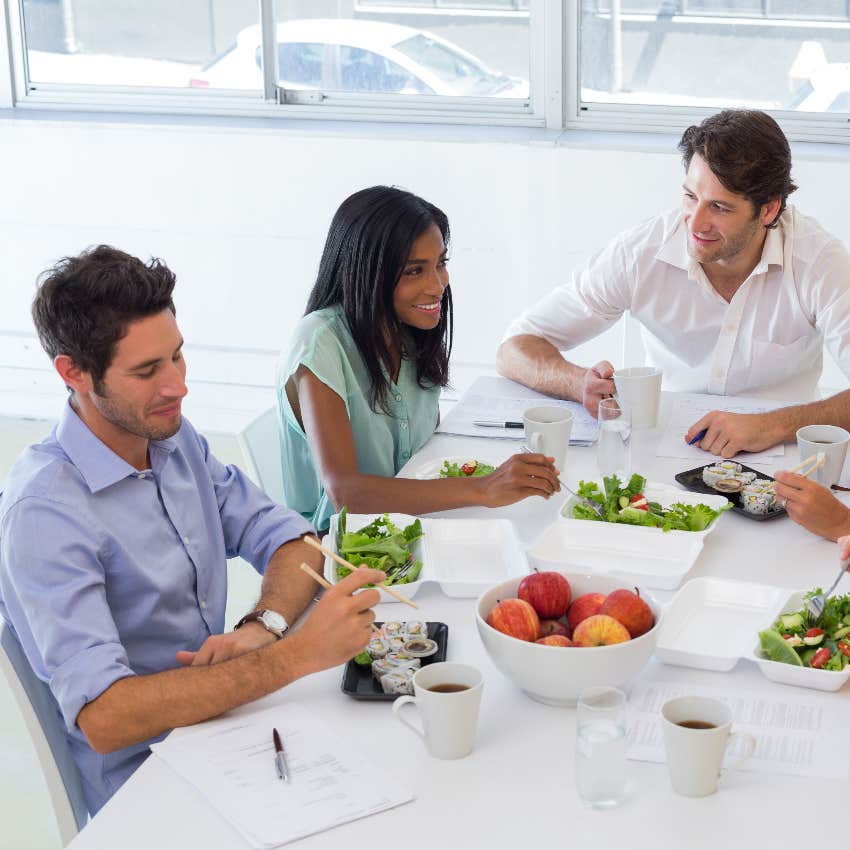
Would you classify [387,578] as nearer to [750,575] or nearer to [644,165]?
[750,575]

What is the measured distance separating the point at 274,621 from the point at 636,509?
0.66 metres

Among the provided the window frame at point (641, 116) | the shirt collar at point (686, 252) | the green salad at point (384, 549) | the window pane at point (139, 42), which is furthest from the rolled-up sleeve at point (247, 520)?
the window pane at point (139, 42)

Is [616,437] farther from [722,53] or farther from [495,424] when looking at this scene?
[722,53]

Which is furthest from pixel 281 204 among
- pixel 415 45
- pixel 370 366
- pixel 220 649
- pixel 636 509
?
pixel 220 649

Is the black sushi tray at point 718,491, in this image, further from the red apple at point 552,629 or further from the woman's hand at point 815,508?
the red apple at point 552,629

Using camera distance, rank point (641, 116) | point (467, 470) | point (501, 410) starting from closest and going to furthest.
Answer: point (467, 470), point (501, 410), point (641, 116)

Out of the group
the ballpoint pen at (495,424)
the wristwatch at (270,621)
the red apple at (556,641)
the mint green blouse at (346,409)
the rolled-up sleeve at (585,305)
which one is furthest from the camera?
the rolled-up sleeve at (585,305)

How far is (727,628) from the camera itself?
5.60 feet

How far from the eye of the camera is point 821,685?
4.99 feet

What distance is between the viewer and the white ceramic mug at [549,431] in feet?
7.35

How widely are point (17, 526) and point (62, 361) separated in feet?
0.82

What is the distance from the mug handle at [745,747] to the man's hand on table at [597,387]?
120cm

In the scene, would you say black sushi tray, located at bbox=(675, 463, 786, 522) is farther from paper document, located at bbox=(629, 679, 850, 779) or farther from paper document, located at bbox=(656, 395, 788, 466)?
paper document, located at bbox=(629, 679, 850, 779)

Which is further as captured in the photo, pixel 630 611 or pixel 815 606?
pixel 815 606
